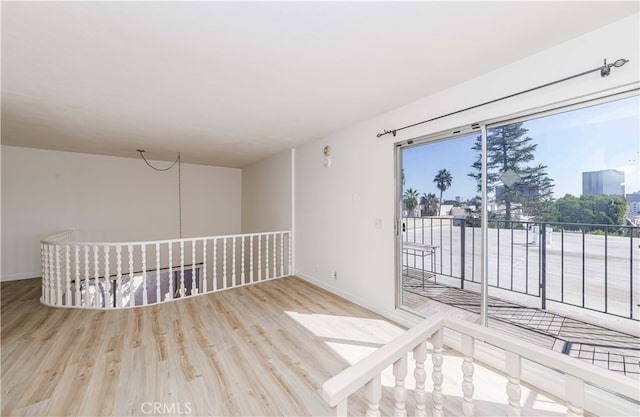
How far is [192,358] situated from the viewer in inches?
81.2

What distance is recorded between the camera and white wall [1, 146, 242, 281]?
14.3ft

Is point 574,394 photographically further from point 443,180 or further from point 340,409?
point 443,180

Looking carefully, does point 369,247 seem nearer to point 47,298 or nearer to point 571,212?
point 571,212

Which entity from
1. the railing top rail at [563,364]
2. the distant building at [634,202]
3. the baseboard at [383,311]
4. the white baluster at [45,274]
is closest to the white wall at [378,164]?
the baseboard at [383,311]

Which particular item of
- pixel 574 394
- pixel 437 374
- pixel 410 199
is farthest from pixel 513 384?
pixel 410 199

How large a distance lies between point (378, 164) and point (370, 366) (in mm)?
2449

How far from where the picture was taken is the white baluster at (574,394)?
0.90 metres

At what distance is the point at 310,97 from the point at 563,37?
191 centimetres

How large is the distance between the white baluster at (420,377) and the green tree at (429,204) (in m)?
1.74

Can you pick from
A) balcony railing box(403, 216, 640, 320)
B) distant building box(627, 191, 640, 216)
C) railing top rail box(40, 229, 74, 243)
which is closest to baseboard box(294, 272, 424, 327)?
balcony railing box(403, 216, 640, 320)

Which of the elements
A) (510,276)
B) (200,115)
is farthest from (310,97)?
(510,276)

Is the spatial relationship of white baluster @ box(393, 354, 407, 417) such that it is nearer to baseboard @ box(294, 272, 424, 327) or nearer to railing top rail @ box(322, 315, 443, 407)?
railing top rail @ box(322, 315, 443, 407)

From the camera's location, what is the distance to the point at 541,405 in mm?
→ 1617

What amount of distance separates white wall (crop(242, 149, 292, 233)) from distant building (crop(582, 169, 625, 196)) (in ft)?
12.6
